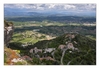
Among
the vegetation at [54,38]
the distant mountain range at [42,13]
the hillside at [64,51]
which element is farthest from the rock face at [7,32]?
the hillside at [64,51]

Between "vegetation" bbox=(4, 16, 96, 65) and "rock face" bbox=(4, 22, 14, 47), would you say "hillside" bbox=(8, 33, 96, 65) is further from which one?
"rock face" bbox=(4, 22, 14, 47)

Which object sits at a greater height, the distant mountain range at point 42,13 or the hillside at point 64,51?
the distant mountain range at point 42,13

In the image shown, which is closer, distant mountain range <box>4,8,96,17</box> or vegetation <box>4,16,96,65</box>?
vegetation <box>4,16,96,65</box>

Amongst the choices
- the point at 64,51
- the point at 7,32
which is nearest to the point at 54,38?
the point at 64,51

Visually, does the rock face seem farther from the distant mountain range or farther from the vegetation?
the distant mountain range

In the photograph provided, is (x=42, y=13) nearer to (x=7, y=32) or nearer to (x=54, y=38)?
(x=54, y=38)

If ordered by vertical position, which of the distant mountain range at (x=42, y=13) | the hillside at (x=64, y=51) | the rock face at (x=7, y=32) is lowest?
the hillside at (x=64, y=51)

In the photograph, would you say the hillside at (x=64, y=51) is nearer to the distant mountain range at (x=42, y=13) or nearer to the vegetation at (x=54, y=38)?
the vegetation at (x=54, y=38)

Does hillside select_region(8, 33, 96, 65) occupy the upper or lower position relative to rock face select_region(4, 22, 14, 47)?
Answer: lower

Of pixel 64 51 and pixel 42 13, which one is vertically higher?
pixel 42 13

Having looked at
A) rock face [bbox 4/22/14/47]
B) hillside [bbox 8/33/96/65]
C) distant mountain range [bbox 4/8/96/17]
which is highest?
distant mountain range [bbox 4/8/96/17]

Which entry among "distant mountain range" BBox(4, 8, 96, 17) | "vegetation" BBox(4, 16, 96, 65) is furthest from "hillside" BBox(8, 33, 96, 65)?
"distant mountain range" BBox(4, 8, 96, 17)
